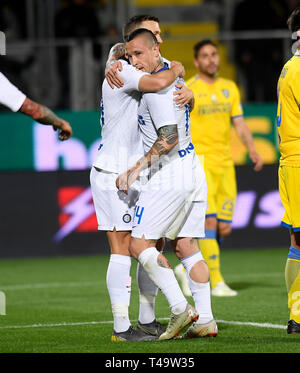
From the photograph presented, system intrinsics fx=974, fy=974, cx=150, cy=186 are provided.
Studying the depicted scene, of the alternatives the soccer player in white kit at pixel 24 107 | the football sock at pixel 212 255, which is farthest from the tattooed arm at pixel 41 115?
the football sock at pixel 212 255

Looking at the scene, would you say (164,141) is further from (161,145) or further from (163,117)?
(163,117)

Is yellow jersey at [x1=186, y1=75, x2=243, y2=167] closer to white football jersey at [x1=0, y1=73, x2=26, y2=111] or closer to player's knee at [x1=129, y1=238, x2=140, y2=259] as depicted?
player's knee at [x1=129, y1=238, x2=140, y2=259]

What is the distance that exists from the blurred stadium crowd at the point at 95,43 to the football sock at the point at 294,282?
7985 millimetres

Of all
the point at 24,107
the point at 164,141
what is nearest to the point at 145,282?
the point at 164,141

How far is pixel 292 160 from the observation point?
6891 millimetres

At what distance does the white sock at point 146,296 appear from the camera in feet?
23.1

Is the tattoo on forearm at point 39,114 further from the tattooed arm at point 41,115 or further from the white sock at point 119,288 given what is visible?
the white sock at point 119,288

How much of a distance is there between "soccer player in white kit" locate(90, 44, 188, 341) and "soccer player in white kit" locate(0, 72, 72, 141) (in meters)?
0.79

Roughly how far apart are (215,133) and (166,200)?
12.2 ft

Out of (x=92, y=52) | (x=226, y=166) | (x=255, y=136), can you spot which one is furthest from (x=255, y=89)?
(x=226, y=166)

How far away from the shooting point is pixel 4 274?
12.3 meters

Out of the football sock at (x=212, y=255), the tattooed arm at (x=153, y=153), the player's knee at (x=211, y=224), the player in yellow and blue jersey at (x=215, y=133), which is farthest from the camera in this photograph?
the player in yellow and blue jersey at (x=215, y=133)

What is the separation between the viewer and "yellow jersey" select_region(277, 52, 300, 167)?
22.4 feet

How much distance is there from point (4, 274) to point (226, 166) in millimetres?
3557
